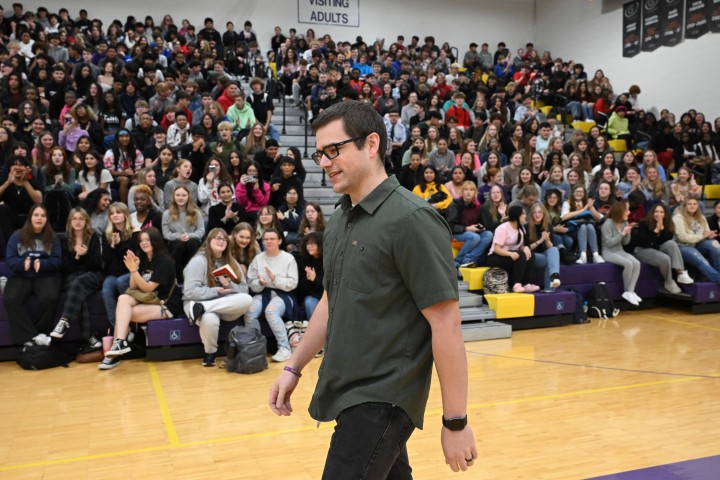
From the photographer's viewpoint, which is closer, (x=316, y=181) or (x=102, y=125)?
(x=102, y=125)

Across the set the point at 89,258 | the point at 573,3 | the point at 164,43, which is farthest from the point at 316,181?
the point at 573,3

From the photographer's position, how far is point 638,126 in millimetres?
→ 13906

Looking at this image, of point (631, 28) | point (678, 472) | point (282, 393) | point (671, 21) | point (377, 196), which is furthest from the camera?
point (631, 28)

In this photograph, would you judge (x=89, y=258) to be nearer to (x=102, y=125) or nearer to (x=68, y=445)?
(x=68, y=445)

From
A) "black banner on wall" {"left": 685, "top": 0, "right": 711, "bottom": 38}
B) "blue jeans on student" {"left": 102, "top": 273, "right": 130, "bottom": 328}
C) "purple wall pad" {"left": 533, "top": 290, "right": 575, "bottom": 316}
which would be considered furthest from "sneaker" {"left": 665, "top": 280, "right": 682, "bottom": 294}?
"black banner on wall" {"left": 685, "top": 0, "right": 711, "bottom": 38}

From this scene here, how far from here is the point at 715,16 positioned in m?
13.8

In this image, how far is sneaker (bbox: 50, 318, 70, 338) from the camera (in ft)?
19.6

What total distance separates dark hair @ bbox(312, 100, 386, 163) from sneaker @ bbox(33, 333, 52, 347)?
5.20 metres

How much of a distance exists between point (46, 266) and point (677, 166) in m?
11.7

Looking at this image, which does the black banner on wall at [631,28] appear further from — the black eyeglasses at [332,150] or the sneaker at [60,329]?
the black eyeglasses at [332,150]

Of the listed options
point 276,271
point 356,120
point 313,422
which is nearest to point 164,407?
point 313,422

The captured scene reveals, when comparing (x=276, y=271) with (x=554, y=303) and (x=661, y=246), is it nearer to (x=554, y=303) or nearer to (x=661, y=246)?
(x=554, y=303)

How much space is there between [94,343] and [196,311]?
1.09 meters

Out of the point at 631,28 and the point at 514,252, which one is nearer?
the point at 514,252
